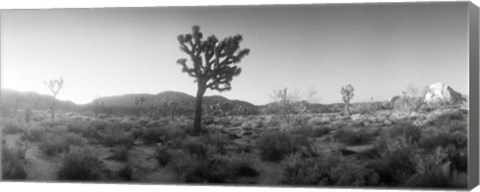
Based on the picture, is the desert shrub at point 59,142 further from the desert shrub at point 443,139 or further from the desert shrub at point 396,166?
the desert shrub at point 443,139

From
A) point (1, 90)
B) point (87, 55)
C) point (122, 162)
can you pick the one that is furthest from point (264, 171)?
point (1, 90)

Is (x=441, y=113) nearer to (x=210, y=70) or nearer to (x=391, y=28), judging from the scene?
(x=391, y=28)

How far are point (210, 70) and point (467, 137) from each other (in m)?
4.95

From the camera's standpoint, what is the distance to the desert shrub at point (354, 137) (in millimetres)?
15812

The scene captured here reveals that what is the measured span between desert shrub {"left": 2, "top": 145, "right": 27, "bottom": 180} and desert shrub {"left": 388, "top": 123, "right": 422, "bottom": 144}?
7.24 metres

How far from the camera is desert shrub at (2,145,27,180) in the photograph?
17172 millimetres

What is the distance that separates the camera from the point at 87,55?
56.7ft

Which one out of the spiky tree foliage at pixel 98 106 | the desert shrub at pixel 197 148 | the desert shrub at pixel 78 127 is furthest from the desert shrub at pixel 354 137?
the desert shrub at pixel 78 127

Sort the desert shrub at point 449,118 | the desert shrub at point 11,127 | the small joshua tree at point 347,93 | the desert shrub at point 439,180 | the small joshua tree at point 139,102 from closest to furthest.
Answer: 1. the desert shrub at point 439,180
2. the desert shrub at point 449,118
3. the small joshua tree at point 347,93
4. the small joshua tree at point 139,102
5. the desert shrub at point 11,127

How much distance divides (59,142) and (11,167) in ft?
3.79

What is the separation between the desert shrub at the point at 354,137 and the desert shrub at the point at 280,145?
2.08 ft

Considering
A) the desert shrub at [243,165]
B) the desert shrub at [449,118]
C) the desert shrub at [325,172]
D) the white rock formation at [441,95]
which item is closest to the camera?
the desert shrub at [449,118]

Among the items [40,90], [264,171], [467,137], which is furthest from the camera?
[40,90]

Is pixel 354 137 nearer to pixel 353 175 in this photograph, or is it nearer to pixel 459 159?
pixel 353 175
